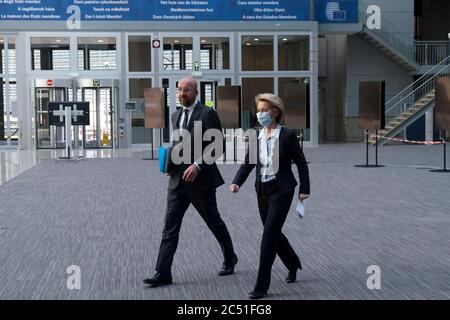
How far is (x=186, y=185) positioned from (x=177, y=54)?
23.9 m

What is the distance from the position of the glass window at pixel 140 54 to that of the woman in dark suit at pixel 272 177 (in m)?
24.1

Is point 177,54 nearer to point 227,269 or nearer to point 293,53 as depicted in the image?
point 293,53

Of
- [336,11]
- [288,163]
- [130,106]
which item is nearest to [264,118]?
Answer: [288,163]

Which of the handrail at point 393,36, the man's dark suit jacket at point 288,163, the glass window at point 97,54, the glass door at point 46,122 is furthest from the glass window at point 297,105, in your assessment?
the man's dark suit jacket at point 288,163

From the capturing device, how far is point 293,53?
3102 centimetres

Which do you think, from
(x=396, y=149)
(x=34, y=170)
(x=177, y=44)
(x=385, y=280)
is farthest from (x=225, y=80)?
(x=385, y=280)

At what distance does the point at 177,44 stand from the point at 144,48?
1.33 m

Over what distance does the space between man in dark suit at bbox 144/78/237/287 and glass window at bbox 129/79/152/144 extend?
23107 millimetres

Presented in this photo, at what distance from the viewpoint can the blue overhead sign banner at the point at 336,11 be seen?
1227 inches

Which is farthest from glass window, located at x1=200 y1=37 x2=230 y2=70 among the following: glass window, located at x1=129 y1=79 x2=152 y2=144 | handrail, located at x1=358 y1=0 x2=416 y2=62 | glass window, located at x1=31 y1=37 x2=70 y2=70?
handrail, located at x1=358 y1=0 x2=416 y2=62

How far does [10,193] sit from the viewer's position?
14.5 meters

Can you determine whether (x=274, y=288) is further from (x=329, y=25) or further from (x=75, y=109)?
(x=329, y=25)

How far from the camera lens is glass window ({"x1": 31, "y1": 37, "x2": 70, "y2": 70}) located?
97.1 ft
